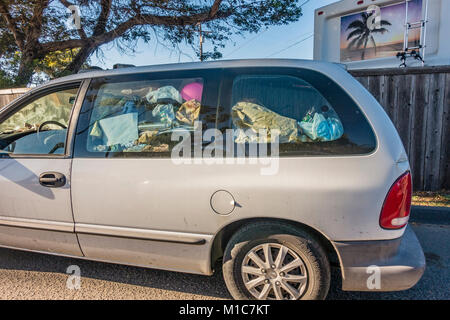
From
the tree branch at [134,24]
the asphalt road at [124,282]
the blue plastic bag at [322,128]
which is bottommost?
the asphalt road at [124,282]

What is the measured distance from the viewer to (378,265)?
1.94m

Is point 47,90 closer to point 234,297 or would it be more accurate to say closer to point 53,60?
point 234,297

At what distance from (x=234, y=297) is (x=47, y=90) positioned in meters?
2.35

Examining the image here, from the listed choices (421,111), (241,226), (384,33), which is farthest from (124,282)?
(384,33)

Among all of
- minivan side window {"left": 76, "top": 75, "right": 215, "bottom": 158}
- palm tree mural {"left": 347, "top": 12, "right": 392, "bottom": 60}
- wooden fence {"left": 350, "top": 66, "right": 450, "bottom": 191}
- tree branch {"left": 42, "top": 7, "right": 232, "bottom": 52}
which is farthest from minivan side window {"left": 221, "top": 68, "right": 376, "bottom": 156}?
tree branch {"left": 42, "top": 7, "right": 232, "bottom": 52}

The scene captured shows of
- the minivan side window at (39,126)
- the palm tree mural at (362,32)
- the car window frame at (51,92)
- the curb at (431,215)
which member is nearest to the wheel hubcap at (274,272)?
the car window frame at (51,92)

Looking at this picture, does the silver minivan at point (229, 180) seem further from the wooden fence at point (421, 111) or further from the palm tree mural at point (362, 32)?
the palm tree mural at point (362, 32)

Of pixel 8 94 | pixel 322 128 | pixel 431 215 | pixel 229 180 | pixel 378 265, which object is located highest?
pixel 8 94

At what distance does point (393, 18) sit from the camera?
5.63 m

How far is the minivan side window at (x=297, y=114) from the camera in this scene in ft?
Answer: 6.52

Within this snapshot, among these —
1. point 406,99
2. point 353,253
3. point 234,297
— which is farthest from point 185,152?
point 406,99

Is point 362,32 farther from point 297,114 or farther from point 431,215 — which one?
point 297,114

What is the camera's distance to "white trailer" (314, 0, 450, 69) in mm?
5258

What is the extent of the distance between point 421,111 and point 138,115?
4360mm
